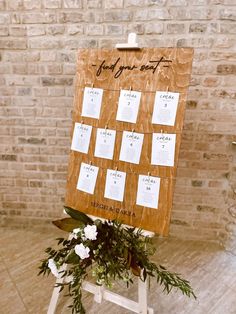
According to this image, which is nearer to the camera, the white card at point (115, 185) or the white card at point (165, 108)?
the white card at point (165, 108)

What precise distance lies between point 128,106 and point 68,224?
2.21ft

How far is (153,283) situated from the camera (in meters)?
1.95

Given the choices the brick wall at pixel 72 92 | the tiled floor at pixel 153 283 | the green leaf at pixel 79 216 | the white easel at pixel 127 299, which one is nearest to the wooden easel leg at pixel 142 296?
the white easel at pixel 127 299

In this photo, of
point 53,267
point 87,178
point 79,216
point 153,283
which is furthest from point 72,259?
point 153,283

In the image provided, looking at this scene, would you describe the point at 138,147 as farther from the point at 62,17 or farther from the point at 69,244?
the point at 62,17

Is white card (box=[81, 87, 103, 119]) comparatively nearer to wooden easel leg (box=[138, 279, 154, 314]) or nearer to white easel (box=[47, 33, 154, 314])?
white easel (box=[47, 33, 154, 314])

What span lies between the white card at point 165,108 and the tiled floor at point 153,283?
3.90 feet

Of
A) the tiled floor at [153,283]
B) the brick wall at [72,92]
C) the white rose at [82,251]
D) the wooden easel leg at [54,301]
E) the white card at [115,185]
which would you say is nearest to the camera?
the white rose at [82,251]

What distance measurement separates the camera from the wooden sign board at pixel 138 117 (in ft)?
4.25

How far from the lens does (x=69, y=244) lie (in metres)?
1.43

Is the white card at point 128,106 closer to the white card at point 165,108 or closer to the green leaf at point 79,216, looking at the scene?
the white card at point 165,108

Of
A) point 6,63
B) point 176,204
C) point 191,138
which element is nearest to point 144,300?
point 176,204

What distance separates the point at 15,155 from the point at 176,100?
160 centimetres

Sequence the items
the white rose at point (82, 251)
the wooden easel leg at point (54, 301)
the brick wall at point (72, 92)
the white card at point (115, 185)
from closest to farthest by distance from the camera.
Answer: the white rose at point (82, 251)
the white card at point (115, 185)
the wooden easel leg at point (54, 301)
the brick wall at point (72, 92)
